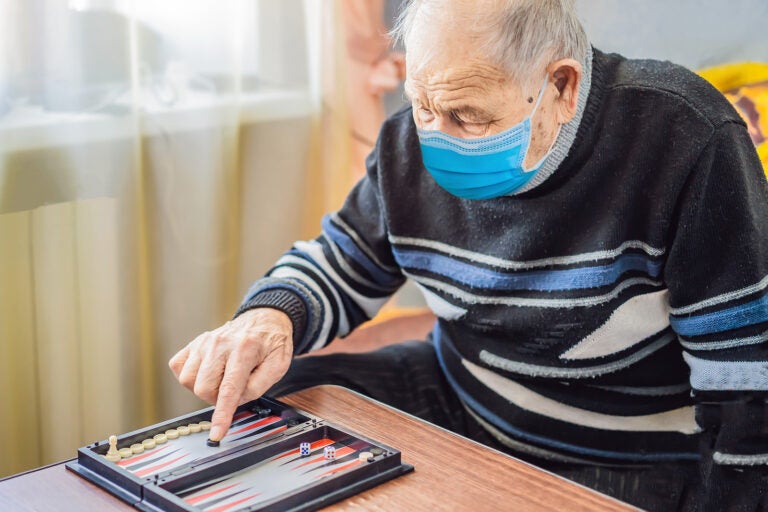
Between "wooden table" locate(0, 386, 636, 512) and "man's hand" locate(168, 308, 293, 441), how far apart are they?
0.58ft

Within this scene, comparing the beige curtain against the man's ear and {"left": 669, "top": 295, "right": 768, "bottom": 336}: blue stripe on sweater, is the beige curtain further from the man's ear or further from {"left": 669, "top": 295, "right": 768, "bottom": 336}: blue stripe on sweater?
{"left": 669, "top": 295, "right": 768, "bottom": 336}: blue stripe on sweater

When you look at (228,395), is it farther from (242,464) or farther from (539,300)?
(539,300)

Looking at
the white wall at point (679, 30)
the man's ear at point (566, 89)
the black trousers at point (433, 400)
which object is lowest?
the black trousers at point (433, 400)

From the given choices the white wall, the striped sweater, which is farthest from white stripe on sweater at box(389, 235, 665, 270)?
the white wall

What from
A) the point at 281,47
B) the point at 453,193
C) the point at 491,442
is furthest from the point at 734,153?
the point at 281,47

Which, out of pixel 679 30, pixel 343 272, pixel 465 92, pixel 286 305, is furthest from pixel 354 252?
pixel 679 30

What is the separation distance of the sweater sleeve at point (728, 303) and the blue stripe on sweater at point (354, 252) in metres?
0.50

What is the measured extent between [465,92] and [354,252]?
1.36 feet

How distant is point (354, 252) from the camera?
1.62m

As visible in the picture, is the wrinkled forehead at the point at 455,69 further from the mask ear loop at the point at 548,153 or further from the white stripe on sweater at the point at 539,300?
the white stripe on sweater at the point at 539,300

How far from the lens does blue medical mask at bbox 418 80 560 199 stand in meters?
1.35

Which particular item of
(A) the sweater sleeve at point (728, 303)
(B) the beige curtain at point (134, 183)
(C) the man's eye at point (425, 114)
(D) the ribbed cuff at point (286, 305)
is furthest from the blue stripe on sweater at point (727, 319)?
(B) the beige curtain at point (134, 183)

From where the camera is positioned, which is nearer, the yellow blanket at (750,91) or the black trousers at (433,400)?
the black trousers at (433,400)

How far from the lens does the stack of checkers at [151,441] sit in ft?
3.81
